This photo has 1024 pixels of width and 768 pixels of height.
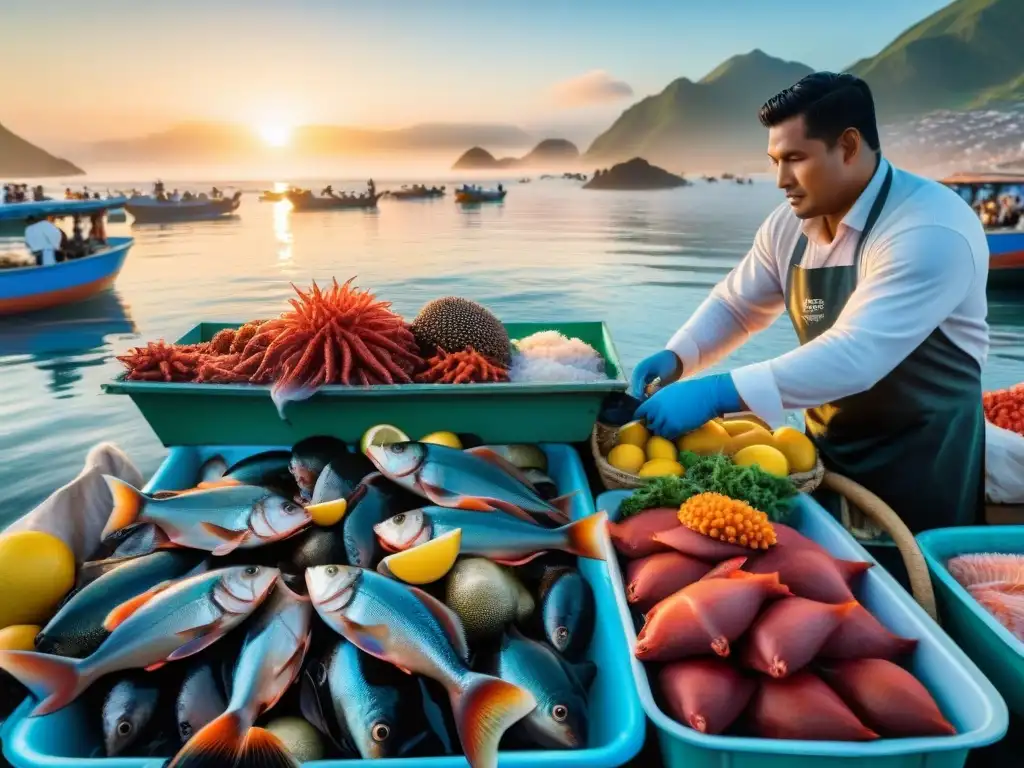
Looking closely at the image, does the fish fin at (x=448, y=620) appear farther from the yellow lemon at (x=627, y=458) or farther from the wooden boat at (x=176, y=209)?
the wooden boat at (x=176, y=209)

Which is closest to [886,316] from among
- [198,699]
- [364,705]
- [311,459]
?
[311,459]

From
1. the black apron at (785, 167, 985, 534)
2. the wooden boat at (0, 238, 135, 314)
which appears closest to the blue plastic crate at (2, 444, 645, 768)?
the black apron at (785, 167, 985, 534)

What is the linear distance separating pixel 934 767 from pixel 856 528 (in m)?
1.11

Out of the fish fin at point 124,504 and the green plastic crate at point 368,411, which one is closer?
the fish fin at point 124,504

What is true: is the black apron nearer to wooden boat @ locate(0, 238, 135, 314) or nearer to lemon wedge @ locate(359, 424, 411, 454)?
lemon wedge @ locate(359, 424, 411, 454)

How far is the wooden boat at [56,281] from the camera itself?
14.8m

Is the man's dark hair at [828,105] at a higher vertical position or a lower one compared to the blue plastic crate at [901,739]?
higher

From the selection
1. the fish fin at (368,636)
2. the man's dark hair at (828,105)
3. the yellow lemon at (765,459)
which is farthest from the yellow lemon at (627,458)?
the man's dark hair at (828,105)

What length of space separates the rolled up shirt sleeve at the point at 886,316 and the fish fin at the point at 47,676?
2.09 m

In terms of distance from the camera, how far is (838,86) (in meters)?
2.37

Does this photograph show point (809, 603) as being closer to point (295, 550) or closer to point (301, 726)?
point (301, 726)

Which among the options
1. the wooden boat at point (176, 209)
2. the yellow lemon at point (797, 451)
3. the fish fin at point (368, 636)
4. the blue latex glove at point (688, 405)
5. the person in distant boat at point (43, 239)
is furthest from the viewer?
the wooden boat at point (176, 209)

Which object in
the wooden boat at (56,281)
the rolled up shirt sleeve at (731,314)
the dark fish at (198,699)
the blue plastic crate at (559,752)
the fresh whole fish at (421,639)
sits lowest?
the wooden boat at (56,281)

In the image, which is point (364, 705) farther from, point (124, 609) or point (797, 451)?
point (797, 451)
